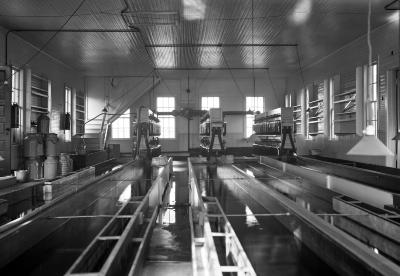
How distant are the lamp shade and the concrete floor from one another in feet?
7.18

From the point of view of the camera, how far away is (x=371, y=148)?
3086 mm

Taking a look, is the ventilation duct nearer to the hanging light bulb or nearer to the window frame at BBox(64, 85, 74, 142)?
the hanging light bulb

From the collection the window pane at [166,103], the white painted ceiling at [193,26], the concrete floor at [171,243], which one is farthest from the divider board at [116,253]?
the window pane at [166,103]

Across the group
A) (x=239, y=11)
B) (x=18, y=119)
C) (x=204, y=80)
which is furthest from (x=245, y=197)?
(x=204, y=80)

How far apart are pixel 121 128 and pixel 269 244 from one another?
16922 mm

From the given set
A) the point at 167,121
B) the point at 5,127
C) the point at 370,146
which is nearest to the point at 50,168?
the point at 5,127

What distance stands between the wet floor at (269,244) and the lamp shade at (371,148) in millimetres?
1378

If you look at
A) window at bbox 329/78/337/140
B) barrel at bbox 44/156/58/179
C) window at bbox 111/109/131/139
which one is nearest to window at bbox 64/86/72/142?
window at bbox 111/109/131/139

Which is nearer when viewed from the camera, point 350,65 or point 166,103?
point 350,65

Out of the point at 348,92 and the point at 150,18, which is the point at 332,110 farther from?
the point at 150,18

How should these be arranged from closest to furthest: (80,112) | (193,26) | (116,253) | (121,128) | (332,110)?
(116,253) → (193,26) → (332,110) → (80,112) → (121,128)

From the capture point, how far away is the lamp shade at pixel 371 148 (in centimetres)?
305

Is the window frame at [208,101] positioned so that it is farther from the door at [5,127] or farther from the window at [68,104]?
the door at [5,127]

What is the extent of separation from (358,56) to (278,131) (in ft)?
11.4
